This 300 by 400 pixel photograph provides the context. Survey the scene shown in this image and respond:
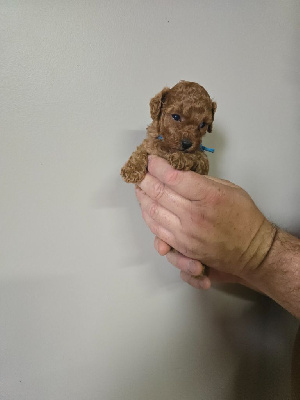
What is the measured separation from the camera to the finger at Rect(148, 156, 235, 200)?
2.68 ft

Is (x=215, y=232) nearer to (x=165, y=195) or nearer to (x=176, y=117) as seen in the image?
(x=165, y=195)

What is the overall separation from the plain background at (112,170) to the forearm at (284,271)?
0.36 metres

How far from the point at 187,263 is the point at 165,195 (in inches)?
9.8

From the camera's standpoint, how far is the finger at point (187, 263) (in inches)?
37.4

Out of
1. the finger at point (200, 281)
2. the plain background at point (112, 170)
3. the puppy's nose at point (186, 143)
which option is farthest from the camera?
the finger at point (200, 281)

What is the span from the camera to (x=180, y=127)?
819 millimetres

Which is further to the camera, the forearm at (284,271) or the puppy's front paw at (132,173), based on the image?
the forearm at (284,271)

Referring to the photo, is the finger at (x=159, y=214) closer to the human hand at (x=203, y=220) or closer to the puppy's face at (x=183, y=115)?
the human hand at (x=203, y=220)

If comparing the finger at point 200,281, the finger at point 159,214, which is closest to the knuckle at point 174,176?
the finger at point 159,214

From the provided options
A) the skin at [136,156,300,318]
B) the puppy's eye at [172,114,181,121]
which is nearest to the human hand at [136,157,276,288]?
the skin at [136,156,300,318]

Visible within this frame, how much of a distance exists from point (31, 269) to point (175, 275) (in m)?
0.56

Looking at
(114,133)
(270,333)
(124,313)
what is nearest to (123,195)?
(114,133)

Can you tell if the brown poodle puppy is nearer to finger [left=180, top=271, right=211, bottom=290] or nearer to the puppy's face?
the puppy's face

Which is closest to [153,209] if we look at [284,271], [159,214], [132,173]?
[159,214]
